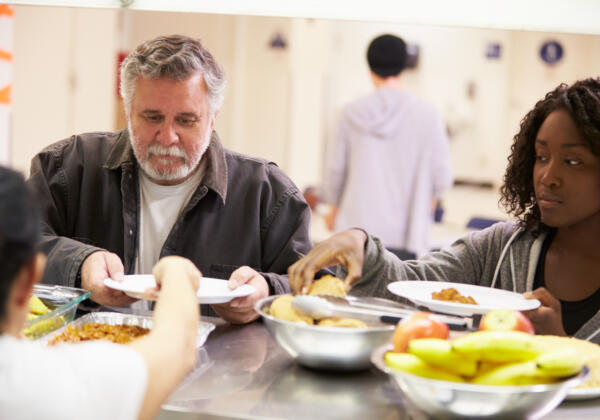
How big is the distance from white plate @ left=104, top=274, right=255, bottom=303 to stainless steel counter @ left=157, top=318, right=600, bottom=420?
4.7 inches

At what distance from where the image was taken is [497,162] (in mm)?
6012

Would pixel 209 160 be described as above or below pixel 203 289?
above

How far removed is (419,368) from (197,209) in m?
1.10

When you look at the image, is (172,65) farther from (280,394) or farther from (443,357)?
(443,357)

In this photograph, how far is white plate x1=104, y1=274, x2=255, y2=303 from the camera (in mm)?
1473

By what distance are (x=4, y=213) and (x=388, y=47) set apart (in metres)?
3.16

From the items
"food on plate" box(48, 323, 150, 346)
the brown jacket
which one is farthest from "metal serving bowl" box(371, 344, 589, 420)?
the brown jacket

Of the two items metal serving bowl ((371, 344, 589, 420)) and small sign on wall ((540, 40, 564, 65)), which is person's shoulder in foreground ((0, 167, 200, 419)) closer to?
metal serving bowl ((371, 344, 589, 420))

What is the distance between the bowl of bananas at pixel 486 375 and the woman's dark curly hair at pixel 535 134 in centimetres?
73

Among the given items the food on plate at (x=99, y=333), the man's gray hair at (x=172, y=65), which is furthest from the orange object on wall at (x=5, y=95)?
the food on plate at (x=99, y=333)

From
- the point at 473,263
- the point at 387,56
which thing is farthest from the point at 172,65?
the point at 387,56

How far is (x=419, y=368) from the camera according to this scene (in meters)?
1.16

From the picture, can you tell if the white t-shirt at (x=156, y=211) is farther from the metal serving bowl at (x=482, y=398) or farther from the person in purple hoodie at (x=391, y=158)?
the person in purple hoodie at (x=391, y=158)

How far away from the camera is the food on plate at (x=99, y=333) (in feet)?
4.76
